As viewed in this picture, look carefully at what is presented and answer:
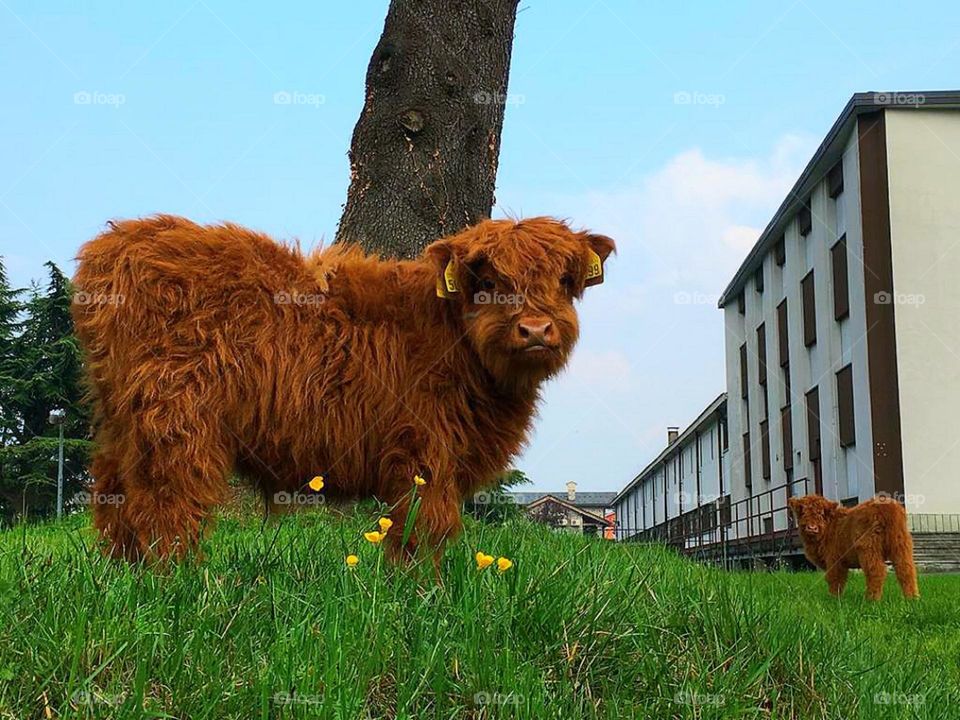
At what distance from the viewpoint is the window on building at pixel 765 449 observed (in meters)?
39.1

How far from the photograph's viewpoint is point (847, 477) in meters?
28.8

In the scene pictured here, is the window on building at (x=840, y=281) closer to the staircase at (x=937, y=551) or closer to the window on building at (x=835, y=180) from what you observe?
the window on building at (x=835, y=180)

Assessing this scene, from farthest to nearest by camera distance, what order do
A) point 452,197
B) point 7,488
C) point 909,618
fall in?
point 7,488
point 909,618
point 452,197

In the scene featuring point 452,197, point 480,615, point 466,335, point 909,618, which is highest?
point 452,197

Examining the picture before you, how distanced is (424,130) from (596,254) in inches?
121

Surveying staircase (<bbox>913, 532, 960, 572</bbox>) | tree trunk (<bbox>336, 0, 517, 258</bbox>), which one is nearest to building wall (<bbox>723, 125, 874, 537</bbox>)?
staircase (<bbox>913, 532, 960, 572</bbox>)

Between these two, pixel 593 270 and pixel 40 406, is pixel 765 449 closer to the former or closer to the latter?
pixel 40 406

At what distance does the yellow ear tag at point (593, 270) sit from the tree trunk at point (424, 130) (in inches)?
114

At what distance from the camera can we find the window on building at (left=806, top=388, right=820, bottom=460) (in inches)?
1258

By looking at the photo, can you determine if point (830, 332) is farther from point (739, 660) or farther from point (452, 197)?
point (739, 660)

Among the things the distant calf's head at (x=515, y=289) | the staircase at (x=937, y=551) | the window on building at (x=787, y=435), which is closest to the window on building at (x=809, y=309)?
the window on building at (x=787, y=435)

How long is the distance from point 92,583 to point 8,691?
754mm

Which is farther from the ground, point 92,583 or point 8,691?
point 92,583

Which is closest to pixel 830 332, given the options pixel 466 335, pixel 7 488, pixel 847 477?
pixel 847 477
